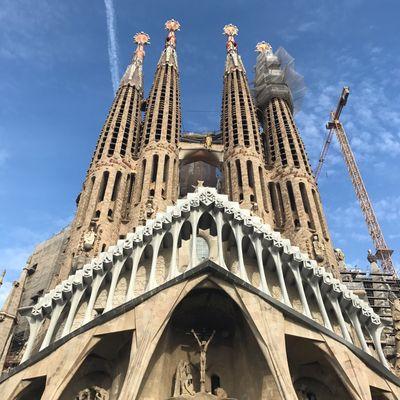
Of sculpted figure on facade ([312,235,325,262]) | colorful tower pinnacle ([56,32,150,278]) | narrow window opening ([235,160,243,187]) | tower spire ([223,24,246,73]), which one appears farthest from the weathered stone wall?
tower spire ([223,24,246,73])

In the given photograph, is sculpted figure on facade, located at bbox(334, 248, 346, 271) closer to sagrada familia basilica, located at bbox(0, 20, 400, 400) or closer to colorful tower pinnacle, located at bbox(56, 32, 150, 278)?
sagrada familia basilica, located at bbox(0, 20, 400, 400)

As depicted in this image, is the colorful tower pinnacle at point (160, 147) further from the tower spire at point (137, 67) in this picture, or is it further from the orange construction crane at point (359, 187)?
the orange construction crane at point (359, 187)

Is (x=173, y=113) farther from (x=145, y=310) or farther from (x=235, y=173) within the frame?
(x=145, y=310)

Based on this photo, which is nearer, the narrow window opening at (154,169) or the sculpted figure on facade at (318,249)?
the sculpted figure on facade at (318,249)

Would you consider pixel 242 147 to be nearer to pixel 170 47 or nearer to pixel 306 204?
pixel 306 204

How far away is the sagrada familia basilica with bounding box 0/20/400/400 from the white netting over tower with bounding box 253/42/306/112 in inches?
389

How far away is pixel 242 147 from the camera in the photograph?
2783cm

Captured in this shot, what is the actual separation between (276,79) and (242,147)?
29.8 ft

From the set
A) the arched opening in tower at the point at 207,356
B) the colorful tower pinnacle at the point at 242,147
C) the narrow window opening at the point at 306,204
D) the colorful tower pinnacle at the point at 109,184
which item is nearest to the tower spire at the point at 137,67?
the colorful tower pinnacle at the point at 109,184

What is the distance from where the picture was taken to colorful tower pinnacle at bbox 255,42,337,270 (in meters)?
22.6

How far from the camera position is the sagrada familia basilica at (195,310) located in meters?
15.1

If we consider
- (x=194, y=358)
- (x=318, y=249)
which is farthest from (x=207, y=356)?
(x=318, y=249)

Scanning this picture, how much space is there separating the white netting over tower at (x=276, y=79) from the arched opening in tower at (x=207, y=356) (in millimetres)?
19810

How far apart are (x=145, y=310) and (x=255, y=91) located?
78.8ft
